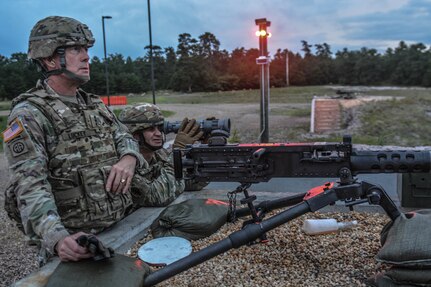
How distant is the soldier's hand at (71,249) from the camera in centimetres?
196

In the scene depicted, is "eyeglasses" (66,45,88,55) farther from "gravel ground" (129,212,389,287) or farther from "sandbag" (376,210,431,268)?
"sandbag" (376,210,431,268)

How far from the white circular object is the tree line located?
3439cm

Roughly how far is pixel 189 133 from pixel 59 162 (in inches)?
60.7

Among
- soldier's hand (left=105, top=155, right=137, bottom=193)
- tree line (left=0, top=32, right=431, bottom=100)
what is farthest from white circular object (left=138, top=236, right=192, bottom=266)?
tree line (left=0, top=32, right=431, bottom=100)

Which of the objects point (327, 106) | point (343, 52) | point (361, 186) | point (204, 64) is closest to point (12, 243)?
point (361, 186)

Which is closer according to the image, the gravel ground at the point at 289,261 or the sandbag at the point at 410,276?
the sandbag at the point at 410,276

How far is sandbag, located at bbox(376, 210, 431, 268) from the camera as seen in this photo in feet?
7.76

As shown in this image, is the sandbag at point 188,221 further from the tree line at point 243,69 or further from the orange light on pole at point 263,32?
the tree line at point 243,69

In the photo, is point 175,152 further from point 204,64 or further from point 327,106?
point 204,64

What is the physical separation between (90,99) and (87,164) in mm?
508

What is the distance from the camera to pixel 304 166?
8.54ft

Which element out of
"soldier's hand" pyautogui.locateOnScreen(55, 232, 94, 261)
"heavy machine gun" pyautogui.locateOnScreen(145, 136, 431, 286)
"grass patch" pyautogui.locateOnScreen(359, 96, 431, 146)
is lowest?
"grass patch" pyautogui.locateOnScreen(359, 96, 431, 146)

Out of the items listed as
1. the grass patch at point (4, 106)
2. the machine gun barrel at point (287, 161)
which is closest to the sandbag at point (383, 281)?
the machine gun barrel at point (287, 161)

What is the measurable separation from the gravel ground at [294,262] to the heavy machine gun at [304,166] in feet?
1.82
